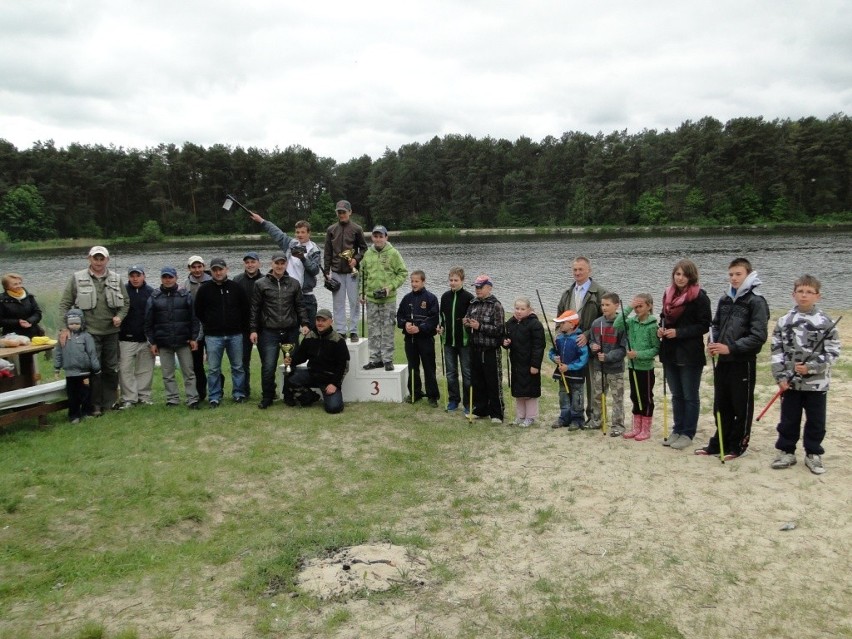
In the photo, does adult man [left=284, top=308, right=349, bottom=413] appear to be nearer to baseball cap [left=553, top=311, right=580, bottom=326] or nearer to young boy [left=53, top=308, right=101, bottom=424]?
young boy [left=53, top=308, right=101, bottom=424]

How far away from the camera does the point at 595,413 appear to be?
25.5 feet

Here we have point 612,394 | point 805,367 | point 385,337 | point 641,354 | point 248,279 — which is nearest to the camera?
point 805,367

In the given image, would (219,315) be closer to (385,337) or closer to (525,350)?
(385,337)

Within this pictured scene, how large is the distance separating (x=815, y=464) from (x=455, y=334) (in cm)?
434

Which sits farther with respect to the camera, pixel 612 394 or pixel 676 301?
pixel 612 394

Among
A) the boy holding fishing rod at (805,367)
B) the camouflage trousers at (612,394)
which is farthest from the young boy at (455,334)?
the boy holding fishing rod at (805,367)

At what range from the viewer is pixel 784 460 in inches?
238

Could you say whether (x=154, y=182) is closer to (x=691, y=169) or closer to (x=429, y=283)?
(x=429, y=283)

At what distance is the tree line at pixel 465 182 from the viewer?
70.2m

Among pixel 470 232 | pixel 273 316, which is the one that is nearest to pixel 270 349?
pixel 273 316

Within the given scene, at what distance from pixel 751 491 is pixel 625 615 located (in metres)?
2.48

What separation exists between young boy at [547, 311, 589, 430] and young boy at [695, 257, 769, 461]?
5.04ft

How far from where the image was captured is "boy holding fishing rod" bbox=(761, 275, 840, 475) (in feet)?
18.7

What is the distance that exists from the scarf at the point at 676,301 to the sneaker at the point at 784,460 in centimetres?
173
